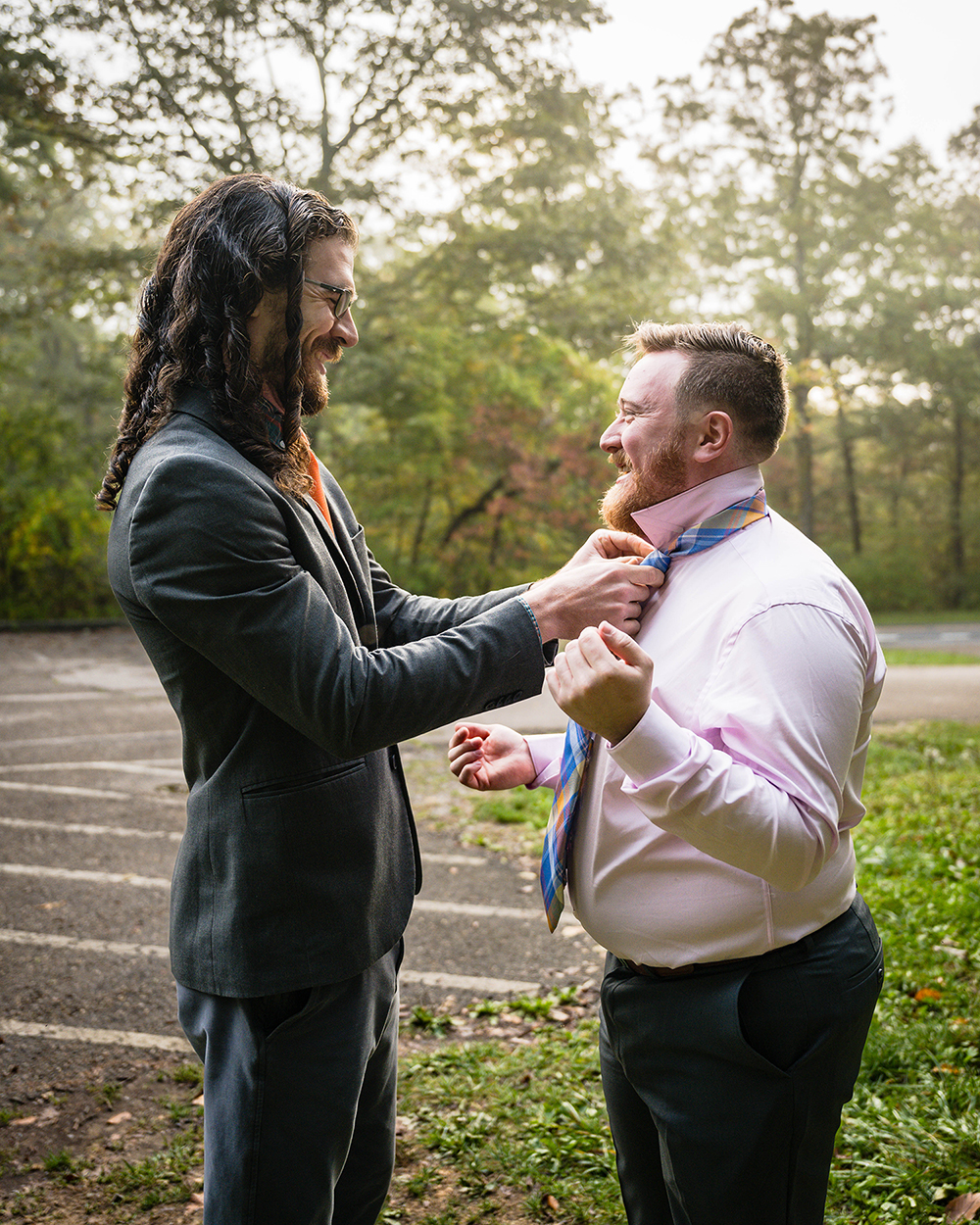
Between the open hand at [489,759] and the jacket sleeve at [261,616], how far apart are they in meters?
0.58

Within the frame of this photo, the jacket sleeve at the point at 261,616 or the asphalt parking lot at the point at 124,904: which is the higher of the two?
the jacket sleeve at the point at 261,616

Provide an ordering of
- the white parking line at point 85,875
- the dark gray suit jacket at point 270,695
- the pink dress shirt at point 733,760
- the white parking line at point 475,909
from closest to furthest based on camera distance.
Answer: the pink dress shirt at point 733,760
the dark gray suit jacket at point 270,695
the white parking line at point 475,909
the white parking line at point 85,875

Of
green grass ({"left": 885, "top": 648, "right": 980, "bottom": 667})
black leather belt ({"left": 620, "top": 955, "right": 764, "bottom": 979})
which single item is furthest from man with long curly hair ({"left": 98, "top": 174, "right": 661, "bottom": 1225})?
green grass ({"left": 885, "top": 648, "right": 980, "bottom": 667})

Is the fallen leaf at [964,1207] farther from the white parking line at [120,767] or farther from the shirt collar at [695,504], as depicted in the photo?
the white parking line at [120,767]

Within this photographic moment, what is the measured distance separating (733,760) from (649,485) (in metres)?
0.67

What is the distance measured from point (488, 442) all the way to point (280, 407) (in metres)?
15.9

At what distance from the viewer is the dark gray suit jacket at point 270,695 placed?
166cm

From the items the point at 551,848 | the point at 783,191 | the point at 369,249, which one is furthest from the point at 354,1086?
the point at 783,191

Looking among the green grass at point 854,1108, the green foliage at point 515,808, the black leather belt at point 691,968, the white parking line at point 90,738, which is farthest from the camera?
the white parking line at point 90,738

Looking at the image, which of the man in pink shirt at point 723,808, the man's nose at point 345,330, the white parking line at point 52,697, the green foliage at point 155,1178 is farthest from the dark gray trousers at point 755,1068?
the white parking line at point 52,697

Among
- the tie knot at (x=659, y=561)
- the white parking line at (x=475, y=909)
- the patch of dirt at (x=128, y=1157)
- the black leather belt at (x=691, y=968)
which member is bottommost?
the patch of dirt at (x=128, y=1157)

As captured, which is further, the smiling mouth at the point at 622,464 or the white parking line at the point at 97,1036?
the white parking line at the point at 97,1036

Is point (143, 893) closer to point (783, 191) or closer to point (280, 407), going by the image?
point (280, 407)

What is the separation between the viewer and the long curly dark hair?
1.79 m
